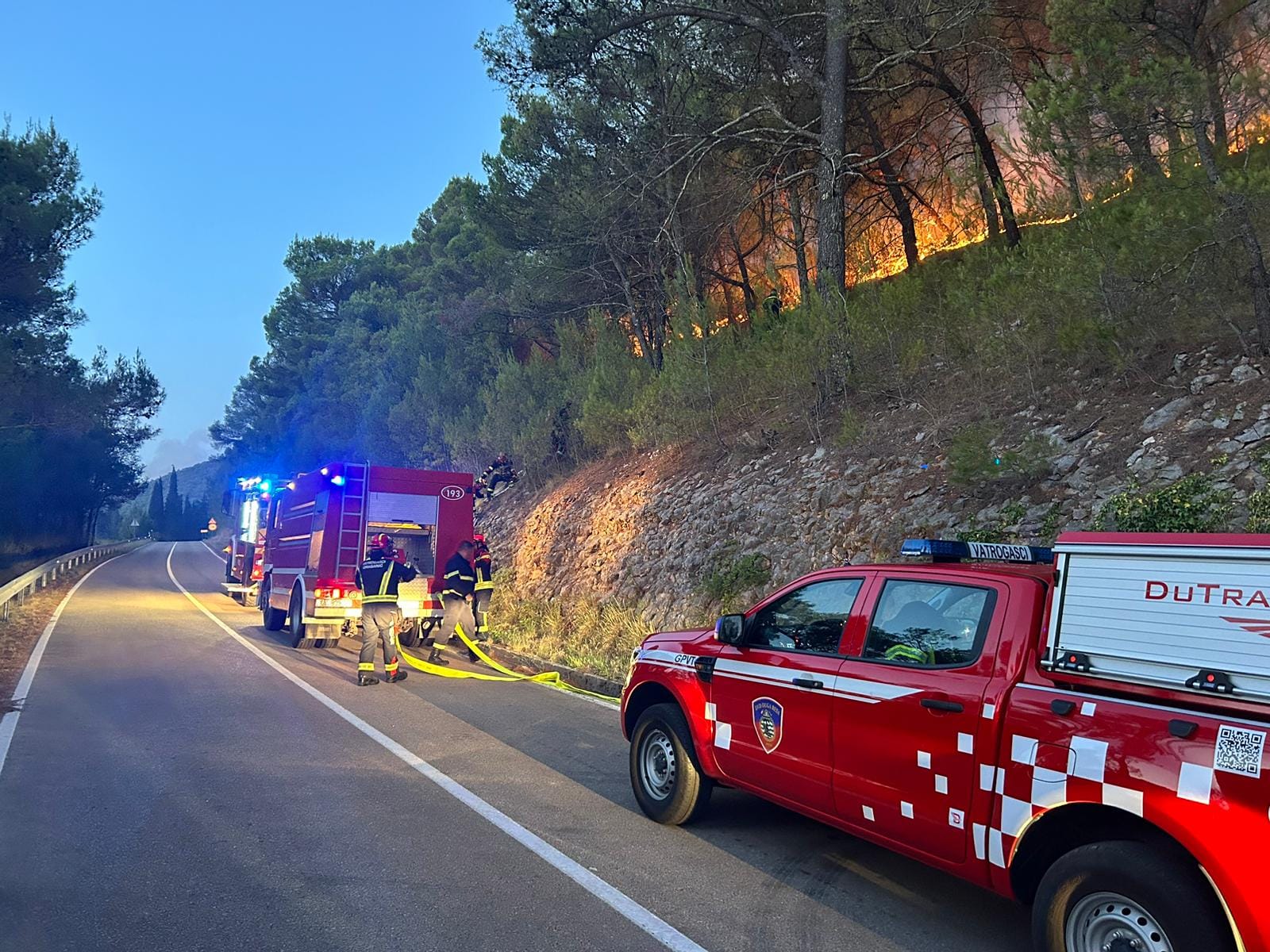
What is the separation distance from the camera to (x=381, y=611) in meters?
10.5

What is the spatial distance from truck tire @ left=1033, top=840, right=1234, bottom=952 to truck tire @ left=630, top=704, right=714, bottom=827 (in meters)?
2.30

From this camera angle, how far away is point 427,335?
30219mm

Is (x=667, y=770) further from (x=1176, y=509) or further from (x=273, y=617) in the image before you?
(x=273, y=617)

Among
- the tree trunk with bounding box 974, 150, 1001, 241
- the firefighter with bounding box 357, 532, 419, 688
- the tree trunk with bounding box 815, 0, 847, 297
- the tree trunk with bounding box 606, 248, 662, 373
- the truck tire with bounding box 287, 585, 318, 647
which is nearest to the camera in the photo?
the firefighter with bounding box 357, 532, 419, 688

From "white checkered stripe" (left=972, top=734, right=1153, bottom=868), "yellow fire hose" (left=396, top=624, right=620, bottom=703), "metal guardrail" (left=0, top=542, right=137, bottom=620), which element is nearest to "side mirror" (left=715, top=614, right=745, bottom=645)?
"white checkered stripe" (left=972, top=734, right=1153, bottom=868)

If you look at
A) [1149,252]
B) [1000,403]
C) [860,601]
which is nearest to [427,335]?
[1000,403]

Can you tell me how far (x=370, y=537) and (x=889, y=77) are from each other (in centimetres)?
1259

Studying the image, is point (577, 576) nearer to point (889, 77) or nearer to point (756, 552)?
point (756, 552)

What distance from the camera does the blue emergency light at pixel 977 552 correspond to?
13.6 ft

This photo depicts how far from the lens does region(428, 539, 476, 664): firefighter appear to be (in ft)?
38.7

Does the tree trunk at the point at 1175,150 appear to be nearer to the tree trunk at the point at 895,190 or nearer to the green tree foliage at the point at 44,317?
the tree trunk at the point at 895,190

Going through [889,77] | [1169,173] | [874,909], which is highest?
[889,77]

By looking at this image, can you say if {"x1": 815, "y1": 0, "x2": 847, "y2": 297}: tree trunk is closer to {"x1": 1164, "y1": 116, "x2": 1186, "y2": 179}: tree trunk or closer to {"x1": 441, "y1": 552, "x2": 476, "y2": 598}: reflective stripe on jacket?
{"x1": 1164, "y1": 116, "x2": 1186, "y2": 179}: tree trunk

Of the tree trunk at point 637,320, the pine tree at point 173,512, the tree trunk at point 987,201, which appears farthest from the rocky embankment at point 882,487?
the pine tree at point 173,512
